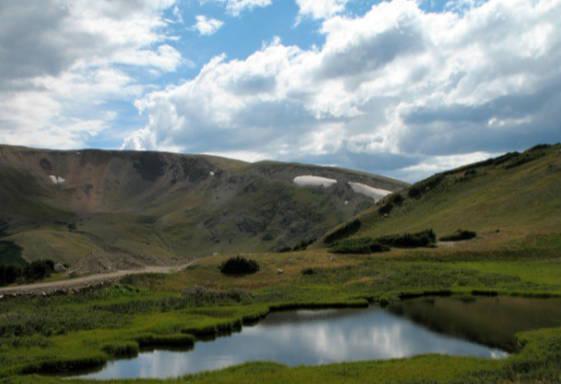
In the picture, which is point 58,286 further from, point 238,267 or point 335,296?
point 335,296

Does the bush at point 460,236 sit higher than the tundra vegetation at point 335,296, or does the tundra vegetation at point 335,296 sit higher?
the bush at point 460,236

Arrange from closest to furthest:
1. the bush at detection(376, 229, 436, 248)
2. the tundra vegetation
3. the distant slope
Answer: the tundra vegetation < the bush at detection(376, 229, 436, 248) < the distant slope

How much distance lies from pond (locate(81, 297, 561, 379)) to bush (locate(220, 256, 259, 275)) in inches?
770

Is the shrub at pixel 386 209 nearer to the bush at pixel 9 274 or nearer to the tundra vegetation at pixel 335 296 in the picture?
the tundra vegetation at pixel 335 296

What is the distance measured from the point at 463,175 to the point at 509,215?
4300cm

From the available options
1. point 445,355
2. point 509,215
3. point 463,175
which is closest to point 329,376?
point 445,355

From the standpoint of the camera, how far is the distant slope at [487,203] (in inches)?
3915

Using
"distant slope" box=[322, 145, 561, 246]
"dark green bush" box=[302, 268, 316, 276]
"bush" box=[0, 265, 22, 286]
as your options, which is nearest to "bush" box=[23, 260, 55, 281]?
"bush" box=[0, 265, 22, 286]

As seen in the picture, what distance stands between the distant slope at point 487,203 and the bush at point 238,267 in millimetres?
41166

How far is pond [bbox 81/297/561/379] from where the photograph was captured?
3631cm

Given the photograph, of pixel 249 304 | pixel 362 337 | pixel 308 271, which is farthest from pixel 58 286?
pixel 362 337

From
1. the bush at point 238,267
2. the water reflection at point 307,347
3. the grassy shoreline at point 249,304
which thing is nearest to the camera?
the grassy shoreline at point 249,304

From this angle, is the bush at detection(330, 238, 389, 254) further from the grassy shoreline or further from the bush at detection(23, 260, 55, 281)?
the bush at detection(23, 260, 55, 281)

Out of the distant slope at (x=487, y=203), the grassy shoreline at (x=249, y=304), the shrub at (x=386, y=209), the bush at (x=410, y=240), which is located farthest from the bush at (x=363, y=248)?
the shrub at (x=386, y=209)
